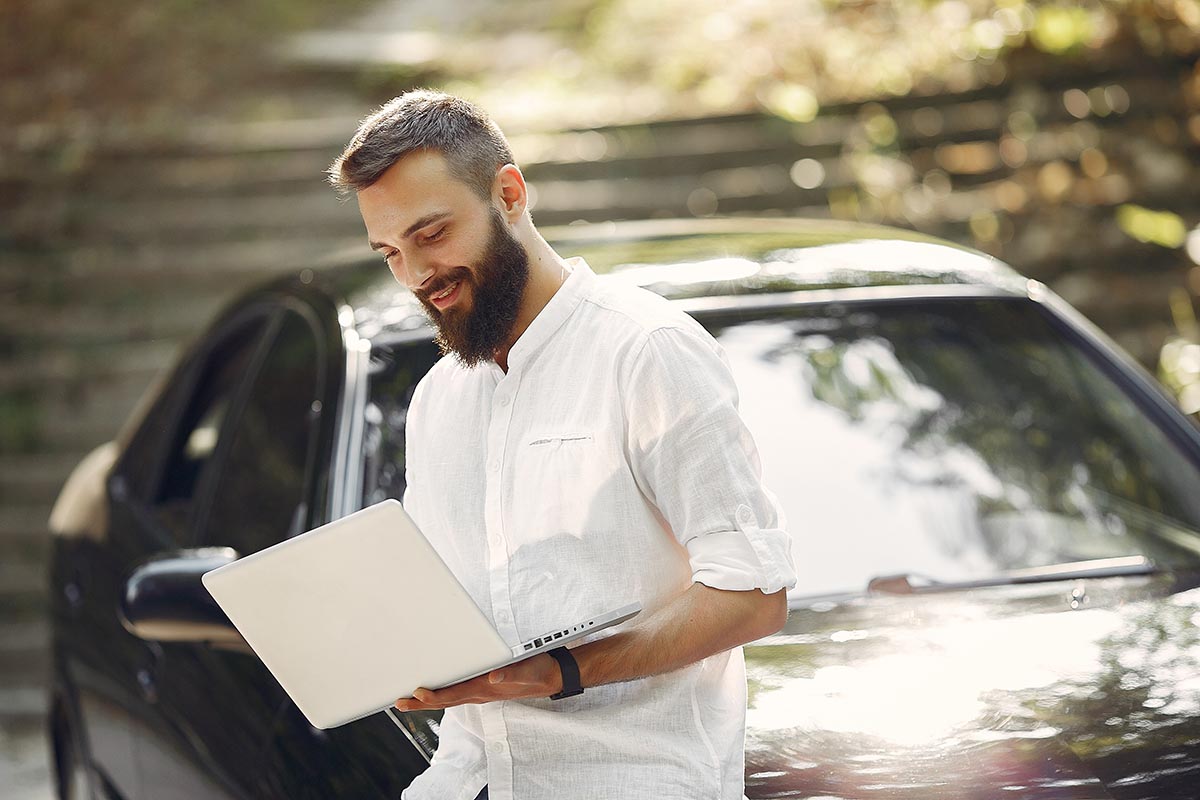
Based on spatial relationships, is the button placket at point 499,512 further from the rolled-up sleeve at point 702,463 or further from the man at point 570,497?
the rolled-up sleeve at point 702,463

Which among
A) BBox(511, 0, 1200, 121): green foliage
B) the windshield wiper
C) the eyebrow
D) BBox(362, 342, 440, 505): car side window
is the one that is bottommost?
the windshield wiper

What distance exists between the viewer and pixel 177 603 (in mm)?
2740

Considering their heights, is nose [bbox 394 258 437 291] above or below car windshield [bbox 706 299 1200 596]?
above

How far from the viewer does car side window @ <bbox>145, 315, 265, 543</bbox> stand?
3.78m

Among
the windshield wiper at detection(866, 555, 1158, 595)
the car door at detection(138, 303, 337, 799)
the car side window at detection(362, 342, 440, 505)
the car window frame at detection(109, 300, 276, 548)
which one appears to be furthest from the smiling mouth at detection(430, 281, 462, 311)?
the car window frame at detection(109, 300, 276, 548)

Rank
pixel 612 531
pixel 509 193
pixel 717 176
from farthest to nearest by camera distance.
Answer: pixel 717 176, pixel 509 193, pixel 612 531

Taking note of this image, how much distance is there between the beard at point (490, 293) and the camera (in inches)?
75.2

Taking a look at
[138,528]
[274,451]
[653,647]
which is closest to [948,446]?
[274,451]

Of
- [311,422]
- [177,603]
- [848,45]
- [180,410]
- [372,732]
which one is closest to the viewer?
[372,732]

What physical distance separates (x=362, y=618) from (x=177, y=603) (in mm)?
1069

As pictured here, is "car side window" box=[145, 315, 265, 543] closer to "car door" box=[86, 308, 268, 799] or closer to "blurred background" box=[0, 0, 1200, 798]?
"car door" box=[86, 308, 268, 799]

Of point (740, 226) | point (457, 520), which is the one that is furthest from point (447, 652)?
point (740, 226)

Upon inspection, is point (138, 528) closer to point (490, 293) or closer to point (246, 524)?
point (246, 524)

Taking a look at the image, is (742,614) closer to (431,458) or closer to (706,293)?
(431,458)
